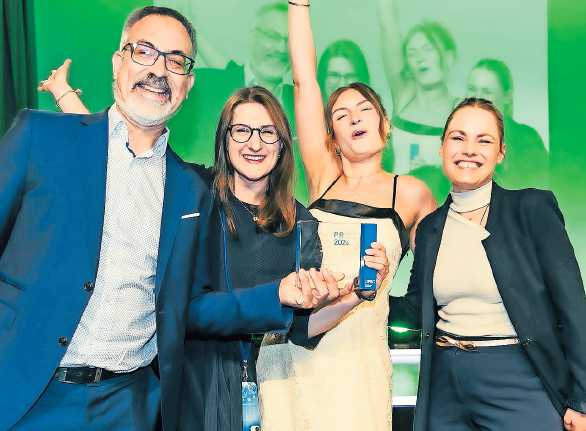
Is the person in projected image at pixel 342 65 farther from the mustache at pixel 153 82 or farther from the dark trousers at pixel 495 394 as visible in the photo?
the mustache at pixel 153 82

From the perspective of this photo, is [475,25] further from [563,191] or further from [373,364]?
[373,364]

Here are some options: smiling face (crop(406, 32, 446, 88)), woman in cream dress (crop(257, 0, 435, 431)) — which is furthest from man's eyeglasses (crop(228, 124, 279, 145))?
smiling face (crop(406, 32, 446, 88))

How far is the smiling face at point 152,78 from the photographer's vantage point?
2137 mm

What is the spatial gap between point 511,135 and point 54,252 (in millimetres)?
3615

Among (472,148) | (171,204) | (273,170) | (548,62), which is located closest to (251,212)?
(273,170)

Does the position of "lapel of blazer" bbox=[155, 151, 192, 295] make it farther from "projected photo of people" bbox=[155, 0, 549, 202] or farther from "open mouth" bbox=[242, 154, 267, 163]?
"projected photo of people" bbox=[155, 0, 549, 202]

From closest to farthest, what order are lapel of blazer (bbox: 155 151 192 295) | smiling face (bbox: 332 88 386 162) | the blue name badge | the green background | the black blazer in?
lapel of blazer (bbox: 155 151 192 295) < the blue name badge < the black blazer < smiling face (bbox: 332 88 386 162) < the green background

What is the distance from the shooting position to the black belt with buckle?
191 cm

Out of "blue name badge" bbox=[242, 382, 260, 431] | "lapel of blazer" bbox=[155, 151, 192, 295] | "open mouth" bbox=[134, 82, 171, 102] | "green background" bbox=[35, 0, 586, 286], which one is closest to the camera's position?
"lapel of blazer" bbox=[155, 151, 192, 295]

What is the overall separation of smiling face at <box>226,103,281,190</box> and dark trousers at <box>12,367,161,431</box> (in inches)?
34.4

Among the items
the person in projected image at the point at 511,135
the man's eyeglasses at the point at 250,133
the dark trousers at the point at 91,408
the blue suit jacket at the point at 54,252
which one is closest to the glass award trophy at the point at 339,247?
the blue suit jacket at the point at 54,252

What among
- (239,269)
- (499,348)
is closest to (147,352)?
(239,269)

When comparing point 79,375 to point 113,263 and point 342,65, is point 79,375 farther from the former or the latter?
point 342,65

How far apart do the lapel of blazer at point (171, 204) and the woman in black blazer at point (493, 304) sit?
1050mm
